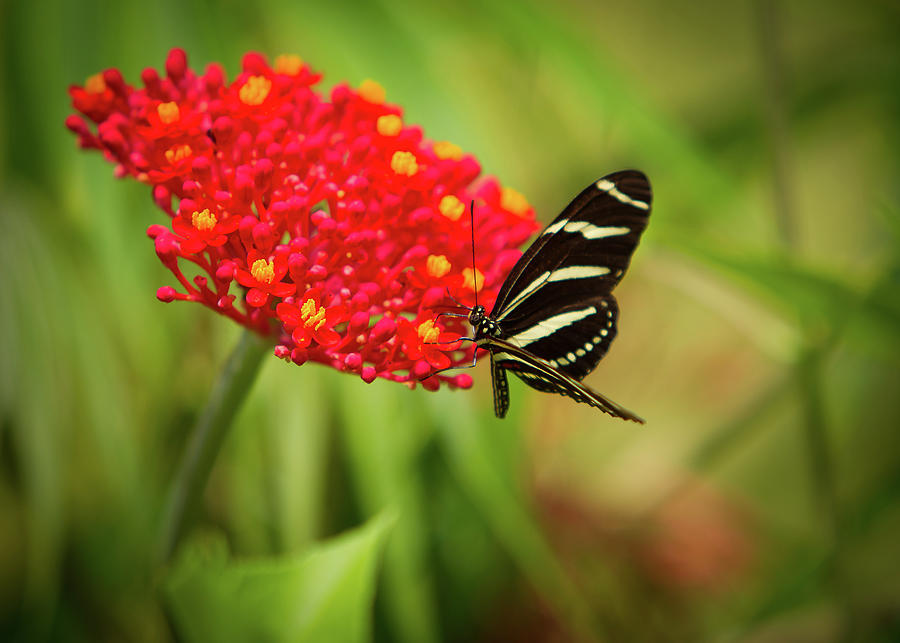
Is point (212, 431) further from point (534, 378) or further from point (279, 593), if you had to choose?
point (534, 378)

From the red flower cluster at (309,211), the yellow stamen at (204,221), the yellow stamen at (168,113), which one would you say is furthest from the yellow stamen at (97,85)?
the yellow stamen at (204,221)

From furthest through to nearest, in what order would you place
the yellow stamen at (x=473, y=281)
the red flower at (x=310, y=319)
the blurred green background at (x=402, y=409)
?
the blurred green background at (x=402, y=409), the yellow stamen at (x=473, y=281), the red flower at (x=310, y=319)

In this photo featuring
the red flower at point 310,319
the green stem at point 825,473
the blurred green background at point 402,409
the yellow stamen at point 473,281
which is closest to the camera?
the red flower at point 310,319

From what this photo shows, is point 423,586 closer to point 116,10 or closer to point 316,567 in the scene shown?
point 316,567

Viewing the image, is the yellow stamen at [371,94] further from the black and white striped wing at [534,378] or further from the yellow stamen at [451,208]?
the black and white striped wing at [534,378]

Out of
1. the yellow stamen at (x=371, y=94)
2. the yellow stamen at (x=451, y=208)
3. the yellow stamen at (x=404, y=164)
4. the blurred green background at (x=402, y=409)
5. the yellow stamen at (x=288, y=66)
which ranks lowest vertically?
the blurred green background at (x=402, y=409)

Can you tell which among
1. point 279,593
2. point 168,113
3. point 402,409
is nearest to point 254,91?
point 168,113
